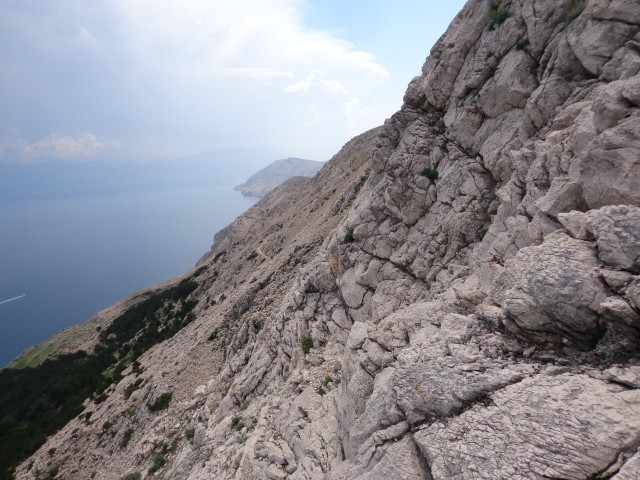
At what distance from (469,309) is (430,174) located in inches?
377

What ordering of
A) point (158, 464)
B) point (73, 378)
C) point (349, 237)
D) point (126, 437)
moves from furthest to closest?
point (73, 378) → point (126, 437) → point (158, 464) → point (349, 237)

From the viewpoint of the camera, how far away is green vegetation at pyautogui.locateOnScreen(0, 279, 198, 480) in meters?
38.2

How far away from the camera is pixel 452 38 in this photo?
61.6 ft

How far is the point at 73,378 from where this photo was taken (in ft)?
166

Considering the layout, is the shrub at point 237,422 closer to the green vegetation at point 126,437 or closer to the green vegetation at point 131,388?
the green vegetation at point 126,437

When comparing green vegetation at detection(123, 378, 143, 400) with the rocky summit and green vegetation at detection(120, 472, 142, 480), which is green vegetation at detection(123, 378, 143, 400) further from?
green vegetation at detection(120, 472, 142, 480)

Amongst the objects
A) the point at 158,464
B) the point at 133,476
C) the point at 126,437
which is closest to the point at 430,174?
the point at 158,464

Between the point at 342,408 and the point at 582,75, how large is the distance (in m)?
15.0

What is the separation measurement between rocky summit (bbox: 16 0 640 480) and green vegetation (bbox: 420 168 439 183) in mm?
69

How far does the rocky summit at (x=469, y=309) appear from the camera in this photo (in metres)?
6.76

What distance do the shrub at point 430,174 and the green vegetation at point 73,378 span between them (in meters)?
33.7

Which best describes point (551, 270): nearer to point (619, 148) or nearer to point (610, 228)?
point (610, 228)

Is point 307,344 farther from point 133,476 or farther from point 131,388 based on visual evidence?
point 131,388

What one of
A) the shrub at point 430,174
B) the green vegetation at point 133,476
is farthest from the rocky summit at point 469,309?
the green vegetation at point 133,476
